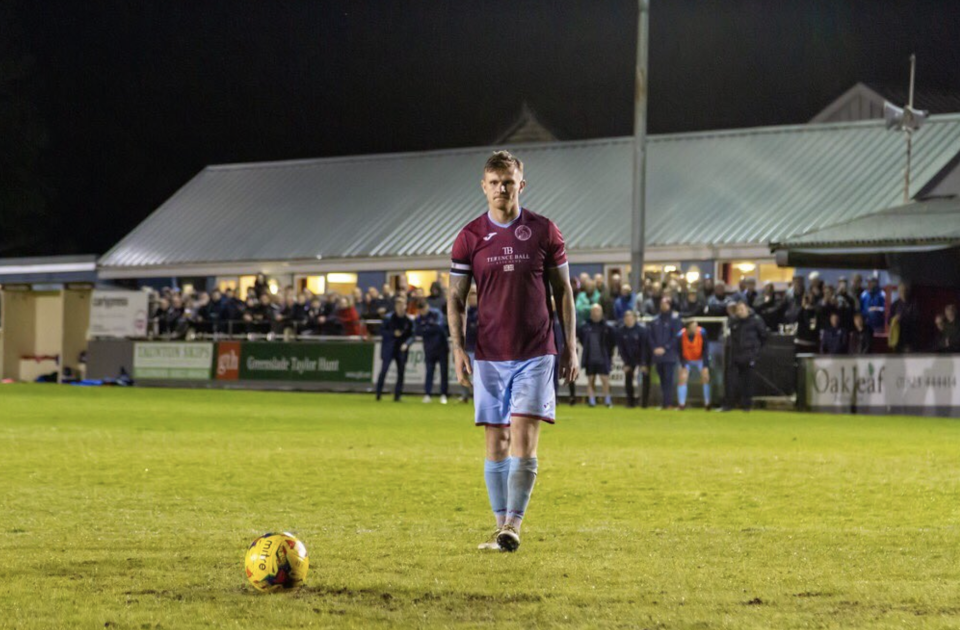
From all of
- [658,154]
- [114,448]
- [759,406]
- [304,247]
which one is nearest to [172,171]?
[304,247]

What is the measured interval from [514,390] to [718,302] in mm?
22640

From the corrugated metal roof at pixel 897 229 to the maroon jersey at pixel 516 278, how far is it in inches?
862

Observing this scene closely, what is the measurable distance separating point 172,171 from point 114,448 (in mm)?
81502

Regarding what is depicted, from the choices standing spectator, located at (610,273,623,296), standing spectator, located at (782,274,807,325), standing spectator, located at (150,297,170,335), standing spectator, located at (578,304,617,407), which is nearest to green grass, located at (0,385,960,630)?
standing spectator, located at (578,304,617,407)

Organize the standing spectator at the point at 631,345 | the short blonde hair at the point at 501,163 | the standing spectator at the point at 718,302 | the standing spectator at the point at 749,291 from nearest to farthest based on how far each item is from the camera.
Answer: the short blonde hair at the point at 501,163
the standing spectator at the point at 631,345
the standing spectator at the point at 749,291
the standing spectator at the point at 718,302

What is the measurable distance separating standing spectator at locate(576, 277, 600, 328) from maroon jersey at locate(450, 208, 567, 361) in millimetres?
21916

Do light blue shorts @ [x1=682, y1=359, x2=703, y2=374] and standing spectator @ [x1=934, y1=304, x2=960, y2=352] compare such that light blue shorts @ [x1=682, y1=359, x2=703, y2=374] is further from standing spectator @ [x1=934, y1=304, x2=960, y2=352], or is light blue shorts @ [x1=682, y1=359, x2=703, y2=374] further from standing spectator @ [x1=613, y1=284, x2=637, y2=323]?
standing spectator @ [x1=934, y1=304, x2=960, y2=352]

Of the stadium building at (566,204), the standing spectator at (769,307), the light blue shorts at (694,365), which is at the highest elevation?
the stadium building at (566,204)

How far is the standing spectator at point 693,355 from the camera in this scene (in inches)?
1159

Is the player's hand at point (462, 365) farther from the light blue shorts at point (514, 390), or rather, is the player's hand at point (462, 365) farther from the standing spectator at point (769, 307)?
the standing spectator at point (769, 307)

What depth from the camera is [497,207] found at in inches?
340

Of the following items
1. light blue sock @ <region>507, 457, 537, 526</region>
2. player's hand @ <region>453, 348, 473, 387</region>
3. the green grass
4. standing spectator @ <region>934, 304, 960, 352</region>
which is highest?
standing spectator @ <region>934, 304, 960, 352</region>

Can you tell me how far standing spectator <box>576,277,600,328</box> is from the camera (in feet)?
101

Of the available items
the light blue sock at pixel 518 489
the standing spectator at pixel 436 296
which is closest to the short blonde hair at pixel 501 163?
the light blue sock at pixel 518 489
